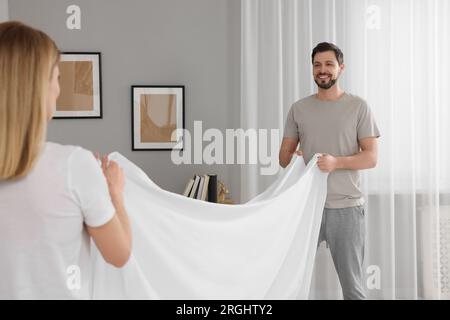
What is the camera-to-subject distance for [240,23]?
4.10m

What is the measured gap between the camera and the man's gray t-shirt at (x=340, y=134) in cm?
300

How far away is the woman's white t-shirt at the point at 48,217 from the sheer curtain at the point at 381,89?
2742mm

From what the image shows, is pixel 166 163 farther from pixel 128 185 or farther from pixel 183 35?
pixel 128 185

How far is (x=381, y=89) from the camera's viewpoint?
4.10 meters

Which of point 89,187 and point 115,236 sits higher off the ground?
point 89,187

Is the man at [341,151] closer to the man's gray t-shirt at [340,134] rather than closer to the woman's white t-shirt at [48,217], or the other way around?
the man's gray t-shirt at [340,134]

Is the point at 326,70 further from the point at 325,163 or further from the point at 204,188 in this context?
the point at 204,188

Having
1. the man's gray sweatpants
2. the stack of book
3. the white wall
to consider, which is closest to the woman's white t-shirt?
the man's gray sweatpants

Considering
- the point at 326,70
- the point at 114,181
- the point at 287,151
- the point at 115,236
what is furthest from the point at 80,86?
the point at 115,236

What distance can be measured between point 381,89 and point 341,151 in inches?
49.0

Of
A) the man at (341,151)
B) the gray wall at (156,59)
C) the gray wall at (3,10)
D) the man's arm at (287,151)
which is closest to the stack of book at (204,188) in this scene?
the gray wall at (156,59)

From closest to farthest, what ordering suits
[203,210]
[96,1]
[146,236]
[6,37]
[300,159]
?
[6,37], [146,236], [203,210], [300,159], [96,1]

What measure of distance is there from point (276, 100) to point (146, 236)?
225cm
